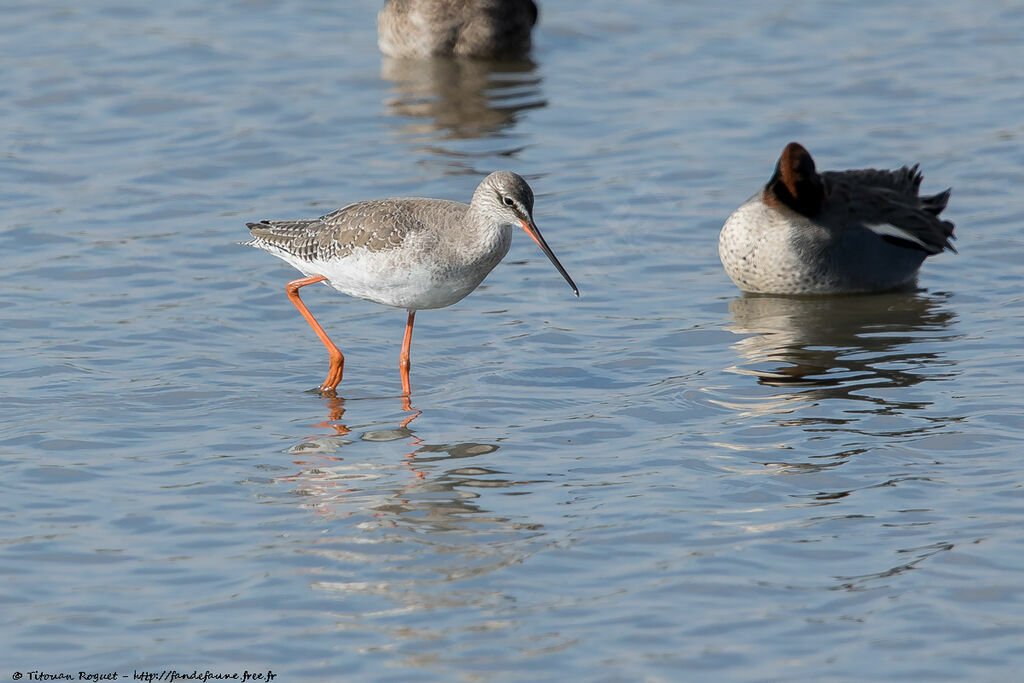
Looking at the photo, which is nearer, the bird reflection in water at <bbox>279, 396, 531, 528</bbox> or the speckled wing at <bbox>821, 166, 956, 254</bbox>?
the bird reflection in water at <bbox>279, 396, 531, 528</bbox>

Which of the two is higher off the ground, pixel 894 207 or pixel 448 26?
pixel 448 26

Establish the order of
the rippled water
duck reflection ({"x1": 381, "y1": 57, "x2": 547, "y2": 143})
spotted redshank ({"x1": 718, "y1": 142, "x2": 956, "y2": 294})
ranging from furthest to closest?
duck reflection ({"x1": 381, "y1": 57, "x2": 547, "y2": 143})
spotted redshank ({"x1": 718, "y1": 142, "x2": 956, "y2": 294})
the rippled water

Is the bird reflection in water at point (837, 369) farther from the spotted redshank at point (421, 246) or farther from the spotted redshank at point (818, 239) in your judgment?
the spotted redshank at point (421, 246)

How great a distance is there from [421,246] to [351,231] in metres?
0.55

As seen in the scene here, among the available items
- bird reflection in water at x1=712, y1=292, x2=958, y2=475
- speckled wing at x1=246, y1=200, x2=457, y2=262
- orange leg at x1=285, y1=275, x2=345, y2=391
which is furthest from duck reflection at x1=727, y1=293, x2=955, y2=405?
orange leg at x1=285, y1=275, x2=345, y2=391

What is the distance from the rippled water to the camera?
242 inches

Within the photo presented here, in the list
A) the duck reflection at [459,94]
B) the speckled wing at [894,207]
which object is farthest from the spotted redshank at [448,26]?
the speckled wing at [894,207]

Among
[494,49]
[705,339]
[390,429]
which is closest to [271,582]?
[390,429]

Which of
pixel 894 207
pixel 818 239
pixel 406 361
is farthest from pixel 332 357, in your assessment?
pixel 894 207

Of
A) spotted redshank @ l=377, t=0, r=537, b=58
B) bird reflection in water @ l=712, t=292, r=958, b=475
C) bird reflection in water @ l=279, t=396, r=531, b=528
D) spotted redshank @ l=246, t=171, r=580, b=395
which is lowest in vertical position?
bird reflection in water @ l=279, t=396, r=531, b=528

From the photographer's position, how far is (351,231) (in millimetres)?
8797

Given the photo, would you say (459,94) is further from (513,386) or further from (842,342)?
(513,386)

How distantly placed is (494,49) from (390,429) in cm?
887

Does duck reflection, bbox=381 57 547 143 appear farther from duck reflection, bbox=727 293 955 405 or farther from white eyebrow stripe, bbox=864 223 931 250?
duck reflection, bbox=727 293 955 405
